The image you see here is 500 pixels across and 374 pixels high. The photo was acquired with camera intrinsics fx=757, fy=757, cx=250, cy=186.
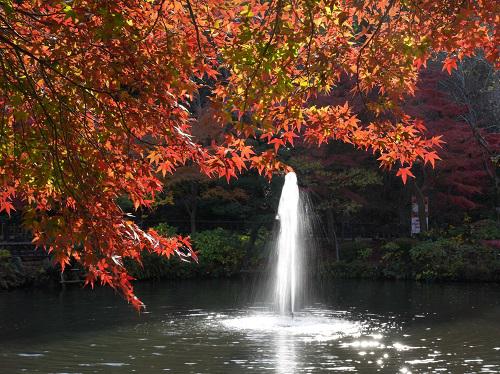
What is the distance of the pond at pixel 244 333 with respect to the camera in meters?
12.0

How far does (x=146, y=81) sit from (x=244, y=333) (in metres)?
9.67

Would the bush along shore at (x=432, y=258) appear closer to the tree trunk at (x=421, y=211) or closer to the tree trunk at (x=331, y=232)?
the tree trunk at (x=331, y=232)

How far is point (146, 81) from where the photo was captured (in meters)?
6.30

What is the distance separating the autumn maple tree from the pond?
18.3 feet

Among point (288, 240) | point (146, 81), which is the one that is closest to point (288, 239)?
point (288, 240)

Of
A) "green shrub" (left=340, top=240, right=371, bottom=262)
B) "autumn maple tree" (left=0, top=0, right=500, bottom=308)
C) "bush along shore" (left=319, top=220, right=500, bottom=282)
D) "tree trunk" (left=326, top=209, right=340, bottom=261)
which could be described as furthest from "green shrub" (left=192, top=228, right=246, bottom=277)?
"autumn maple tree" (left=0, top=0, right=500, bottom=308)

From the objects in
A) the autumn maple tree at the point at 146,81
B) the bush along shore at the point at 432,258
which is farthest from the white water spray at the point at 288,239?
the autumn maple tree at the point at 146,81

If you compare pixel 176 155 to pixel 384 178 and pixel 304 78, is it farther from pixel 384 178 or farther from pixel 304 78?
pixel 384 178

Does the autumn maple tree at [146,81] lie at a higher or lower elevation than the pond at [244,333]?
higher

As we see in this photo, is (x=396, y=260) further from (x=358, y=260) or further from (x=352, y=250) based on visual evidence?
(x=352, y=250)

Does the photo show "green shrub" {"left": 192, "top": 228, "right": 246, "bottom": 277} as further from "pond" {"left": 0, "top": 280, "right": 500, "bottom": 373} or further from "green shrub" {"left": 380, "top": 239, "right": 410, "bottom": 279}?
"green shrub" {"left": 380, "top": 239, "right": 410, "bottom": 279}

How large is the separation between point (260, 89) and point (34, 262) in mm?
20946

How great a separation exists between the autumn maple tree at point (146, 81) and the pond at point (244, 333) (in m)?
5.57

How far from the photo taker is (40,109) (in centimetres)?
596
